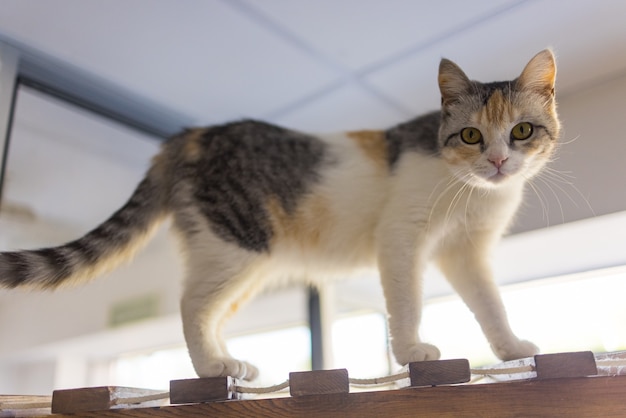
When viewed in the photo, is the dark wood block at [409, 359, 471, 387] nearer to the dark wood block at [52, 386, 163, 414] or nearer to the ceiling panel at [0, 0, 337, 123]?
the dark wood block at [52, 386, 163, 414]

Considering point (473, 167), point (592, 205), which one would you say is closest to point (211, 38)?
point (473, 167)

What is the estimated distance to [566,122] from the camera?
2088mm

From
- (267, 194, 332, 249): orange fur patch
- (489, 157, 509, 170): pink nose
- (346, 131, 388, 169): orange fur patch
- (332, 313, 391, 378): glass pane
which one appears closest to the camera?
(489, 157, 509, 170): pink nose

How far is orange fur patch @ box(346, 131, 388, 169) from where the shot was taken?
1.59 m

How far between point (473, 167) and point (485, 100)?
16cm

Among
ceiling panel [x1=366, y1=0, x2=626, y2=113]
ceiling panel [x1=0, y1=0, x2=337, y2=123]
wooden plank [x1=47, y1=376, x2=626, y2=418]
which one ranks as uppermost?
ceiling panel [x1=0, y1=0, x2=337, y2=123]

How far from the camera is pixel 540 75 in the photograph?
1.30 meters

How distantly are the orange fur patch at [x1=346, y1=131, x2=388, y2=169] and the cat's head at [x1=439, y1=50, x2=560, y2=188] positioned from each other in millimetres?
250

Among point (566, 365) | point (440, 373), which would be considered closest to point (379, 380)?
point (440, 373)

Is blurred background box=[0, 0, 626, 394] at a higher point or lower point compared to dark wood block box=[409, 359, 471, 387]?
higher

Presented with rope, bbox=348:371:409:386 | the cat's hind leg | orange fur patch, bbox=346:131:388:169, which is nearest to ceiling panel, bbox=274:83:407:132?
orange fur patch, bbox=346:131:388:169

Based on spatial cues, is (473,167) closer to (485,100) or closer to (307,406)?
(485,100)

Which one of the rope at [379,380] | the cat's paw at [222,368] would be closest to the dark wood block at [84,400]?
the cat's paw at [222,368]

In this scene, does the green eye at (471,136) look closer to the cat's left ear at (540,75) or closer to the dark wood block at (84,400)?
Result: the cat's left ear at (540,75)
